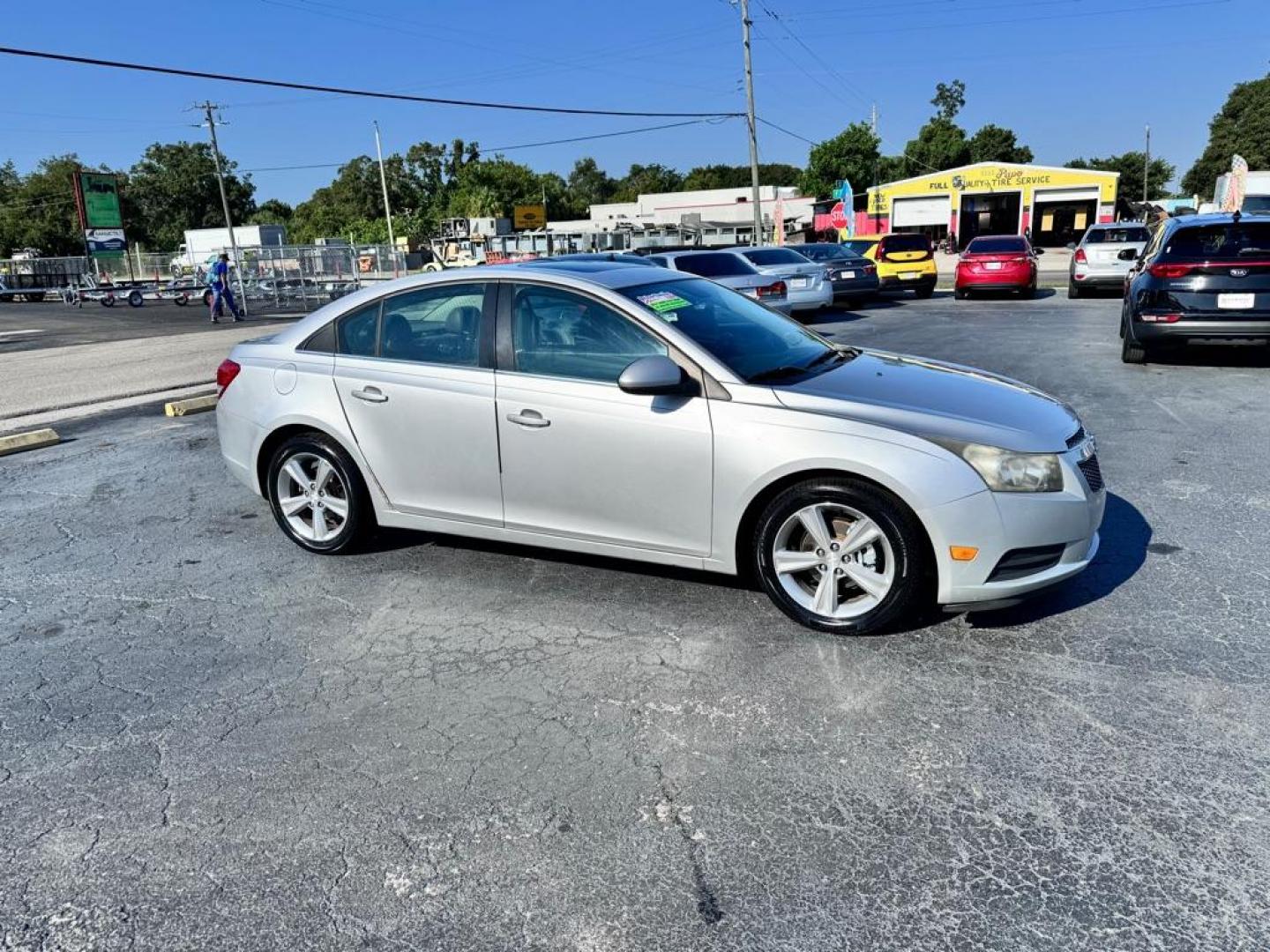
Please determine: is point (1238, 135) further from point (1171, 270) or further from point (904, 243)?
point (1171, 270)

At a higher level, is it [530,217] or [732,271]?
[530,217]

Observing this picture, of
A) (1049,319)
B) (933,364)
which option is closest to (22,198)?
(1049,319)

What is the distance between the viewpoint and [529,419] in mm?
4352

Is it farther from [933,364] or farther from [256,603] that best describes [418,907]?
[933,364]

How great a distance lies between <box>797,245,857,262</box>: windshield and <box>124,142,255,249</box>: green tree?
295 feet

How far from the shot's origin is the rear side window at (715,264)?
50.1 feet

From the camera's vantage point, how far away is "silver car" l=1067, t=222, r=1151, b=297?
19.1 metres

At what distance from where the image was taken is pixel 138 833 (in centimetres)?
283

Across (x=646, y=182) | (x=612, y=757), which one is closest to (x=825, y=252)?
(x=612, y=757)

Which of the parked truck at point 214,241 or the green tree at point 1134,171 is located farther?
the green tree at point 1134,171

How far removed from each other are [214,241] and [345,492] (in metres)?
61.4

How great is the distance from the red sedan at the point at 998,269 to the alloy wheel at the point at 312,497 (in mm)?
18328

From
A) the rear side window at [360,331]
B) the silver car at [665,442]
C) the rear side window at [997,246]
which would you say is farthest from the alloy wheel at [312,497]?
the rear side window at [997,246]

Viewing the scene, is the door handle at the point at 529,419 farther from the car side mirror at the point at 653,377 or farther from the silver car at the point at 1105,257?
the silver car at the point at 1105,257
